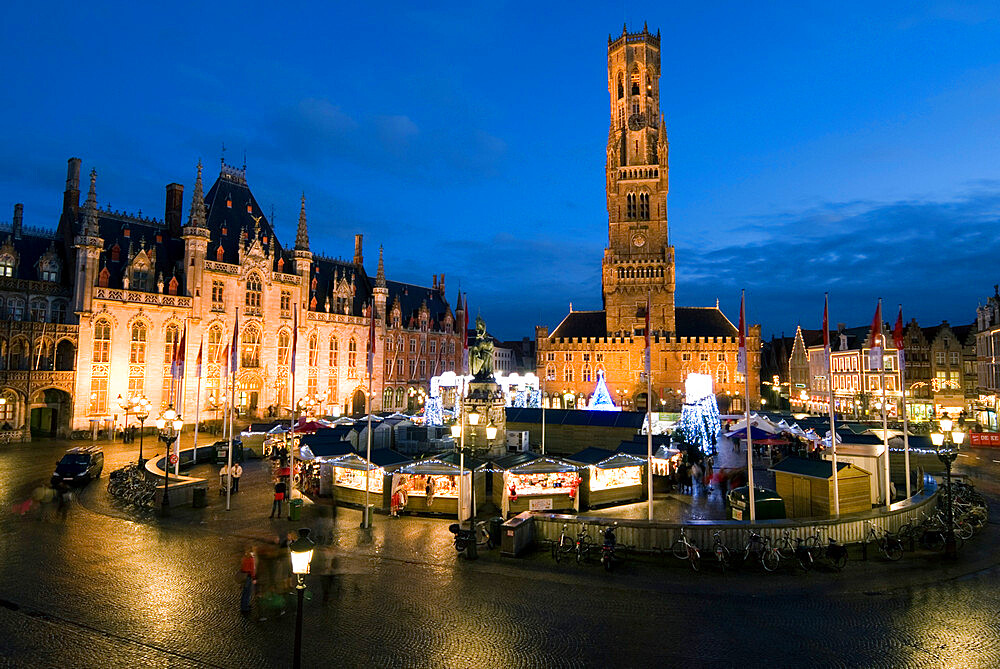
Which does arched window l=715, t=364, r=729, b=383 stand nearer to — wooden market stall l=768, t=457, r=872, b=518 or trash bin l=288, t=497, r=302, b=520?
wooden market stall l=768, t=457, r=872, b=518

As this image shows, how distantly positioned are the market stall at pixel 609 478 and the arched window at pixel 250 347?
3972 centimetres

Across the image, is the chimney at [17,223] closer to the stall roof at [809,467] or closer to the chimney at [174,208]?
the chimney at [174,208]

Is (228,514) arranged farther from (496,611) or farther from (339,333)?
(339,333)

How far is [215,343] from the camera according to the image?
170 ft

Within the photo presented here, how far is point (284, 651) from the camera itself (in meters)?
10.4

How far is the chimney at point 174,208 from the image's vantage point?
53.8m

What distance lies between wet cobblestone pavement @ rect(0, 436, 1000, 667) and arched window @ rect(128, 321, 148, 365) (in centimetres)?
3250

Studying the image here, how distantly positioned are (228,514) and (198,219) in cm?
3728

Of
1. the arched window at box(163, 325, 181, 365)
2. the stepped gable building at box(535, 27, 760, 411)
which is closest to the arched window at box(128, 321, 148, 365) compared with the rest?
the arched window at box(163, 325, 181, 365)

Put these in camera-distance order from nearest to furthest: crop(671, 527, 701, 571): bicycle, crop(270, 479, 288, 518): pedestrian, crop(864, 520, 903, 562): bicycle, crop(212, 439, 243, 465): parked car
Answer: crop(671, 527, 701, 571): bicycle < crop(864, 520, 903, 562): bicycle < crop(270, 479, 288, 518): pedestrian < crop(212, 439, 243, 465): parked car

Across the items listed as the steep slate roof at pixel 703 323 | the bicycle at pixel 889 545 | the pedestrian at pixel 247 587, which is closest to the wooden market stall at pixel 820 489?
the bicycle at pixel 889 545

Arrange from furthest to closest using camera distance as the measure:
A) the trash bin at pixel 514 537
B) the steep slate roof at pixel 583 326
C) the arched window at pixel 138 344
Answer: the steep slate roof at pixel 583 326 → the arched window at pixel 138 344 → the trash bin at pixel 514 537

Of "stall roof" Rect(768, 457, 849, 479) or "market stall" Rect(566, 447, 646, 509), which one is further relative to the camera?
"market stall" Rect(566, 447, 646, 509)

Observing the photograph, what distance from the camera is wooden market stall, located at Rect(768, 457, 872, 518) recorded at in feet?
63.3
